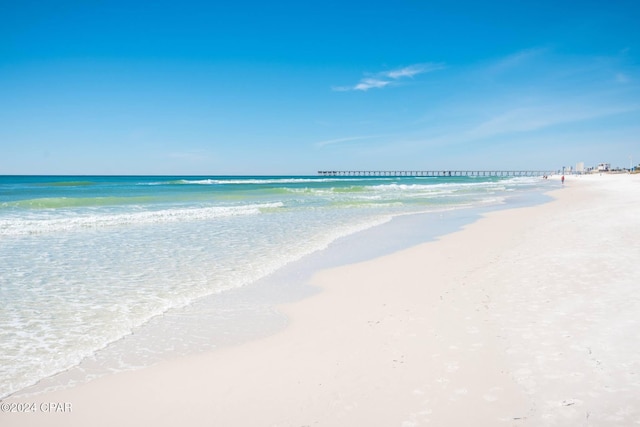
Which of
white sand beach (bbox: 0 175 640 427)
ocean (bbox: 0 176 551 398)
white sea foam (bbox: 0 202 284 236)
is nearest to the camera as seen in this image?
white sand beach (bbox: 0 175 640 427)

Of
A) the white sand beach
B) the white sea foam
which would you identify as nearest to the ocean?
the white sea foam

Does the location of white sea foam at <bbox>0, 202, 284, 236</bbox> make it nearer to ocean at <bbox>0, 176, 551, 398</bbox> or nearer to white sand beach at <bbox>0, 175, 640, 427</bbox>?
ocean at <bbox>0, 176, 551, 398</bbox>

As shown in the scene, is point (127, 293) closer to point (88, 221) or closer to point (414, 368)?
point (414, 368)

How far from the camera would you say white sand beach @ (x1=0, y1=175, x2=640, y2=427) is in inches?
130

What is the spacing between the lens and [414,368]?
4016mm

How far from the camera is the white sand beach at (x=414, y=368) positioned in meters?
3.31

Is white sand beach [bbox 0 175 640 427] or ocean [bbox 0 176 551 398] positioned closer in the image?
white sand beach [bbox 0 175 640 427]

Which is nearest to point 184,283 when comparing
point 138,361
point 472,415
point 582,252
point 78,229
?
point 138,361

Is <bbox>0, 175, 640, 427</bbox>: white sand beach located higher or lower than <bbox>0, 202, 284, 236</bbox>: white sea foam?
lower

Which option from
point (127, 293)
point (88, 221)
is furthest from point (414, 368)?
point (88, 221)

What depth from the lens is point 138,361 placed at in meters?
4.43

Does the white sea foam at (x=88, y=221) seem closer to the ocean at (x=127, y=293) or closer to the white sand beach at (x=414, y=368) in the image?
the ocean at (x=127, y=293)

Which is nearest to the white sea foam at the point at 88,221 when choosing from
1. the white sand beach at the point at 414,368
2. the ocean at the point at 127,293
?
the ocean at the point at 127,293

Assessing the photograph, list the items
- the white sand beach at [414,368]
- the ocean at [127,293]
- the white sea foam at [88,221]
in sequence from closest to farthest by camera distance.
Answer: the white sand beach at [414,368] → the ocean at [127,293] → the white sea foam at [88,221]
